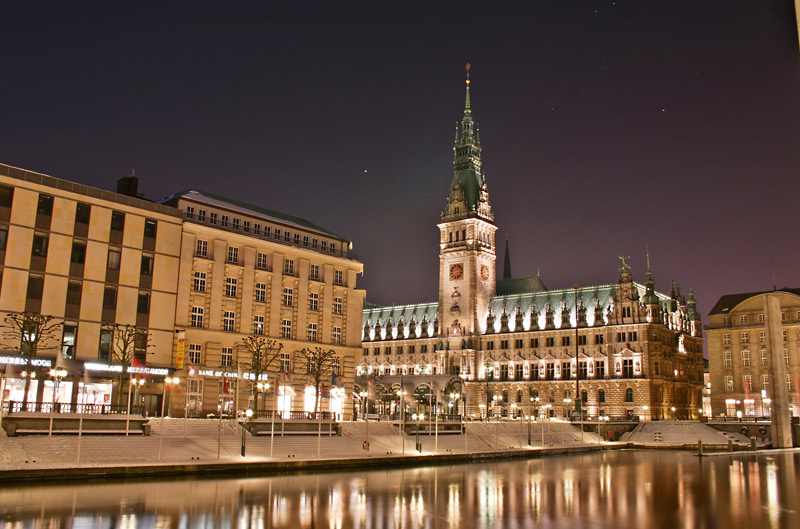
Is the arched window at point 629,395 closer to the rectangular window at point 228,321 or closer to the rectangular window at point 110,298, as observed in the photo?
the rectangular window at point 228,321

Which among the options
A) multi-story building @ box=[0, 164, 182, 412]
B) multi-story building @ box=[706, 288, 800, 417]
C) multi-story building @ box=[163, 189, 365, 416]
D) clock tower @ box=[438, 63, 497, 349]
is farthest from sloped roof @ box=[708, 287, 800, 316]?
multi-story building @ box=[0, 164, 182, 412]

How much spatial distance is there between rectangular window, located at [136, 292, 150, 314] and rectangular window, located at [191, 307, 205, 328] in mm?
5273

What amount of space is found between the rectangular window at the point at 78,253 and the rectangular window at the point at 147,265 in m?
5.85

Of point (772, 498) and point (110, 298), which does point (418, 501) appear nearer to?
point (772, 498)

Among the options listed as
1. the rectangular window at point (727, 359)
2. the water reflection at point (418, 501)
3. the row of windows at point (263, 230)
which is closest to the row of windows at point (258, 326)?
the row of windows at point (263, 230)

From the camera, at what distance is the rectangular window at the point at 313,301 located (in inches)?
3519

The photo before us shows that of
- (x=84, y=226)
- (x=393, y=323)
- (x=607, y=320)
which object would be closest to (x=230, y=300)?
(x=84, y=226)

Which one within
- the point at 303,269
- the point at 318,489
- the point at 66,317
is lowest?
the point at 318,489

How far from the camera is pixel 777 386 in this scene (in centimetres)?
8494

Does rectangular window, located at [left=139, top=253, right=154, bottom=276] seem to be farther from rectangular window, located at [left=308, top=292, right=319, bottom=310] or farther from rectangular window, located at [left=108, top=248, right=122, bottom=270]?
rectangular window, located at [left=308, top=292, right=319, bottom=310]

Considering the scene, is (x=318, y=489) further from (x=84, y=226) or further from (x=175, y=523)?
(x=84, y=226)

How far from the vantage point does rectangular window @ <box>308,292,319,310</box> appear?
8938 centimetres

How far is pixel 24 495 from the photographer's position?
32.8 m

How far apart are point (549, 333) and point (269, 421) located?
95294mm
